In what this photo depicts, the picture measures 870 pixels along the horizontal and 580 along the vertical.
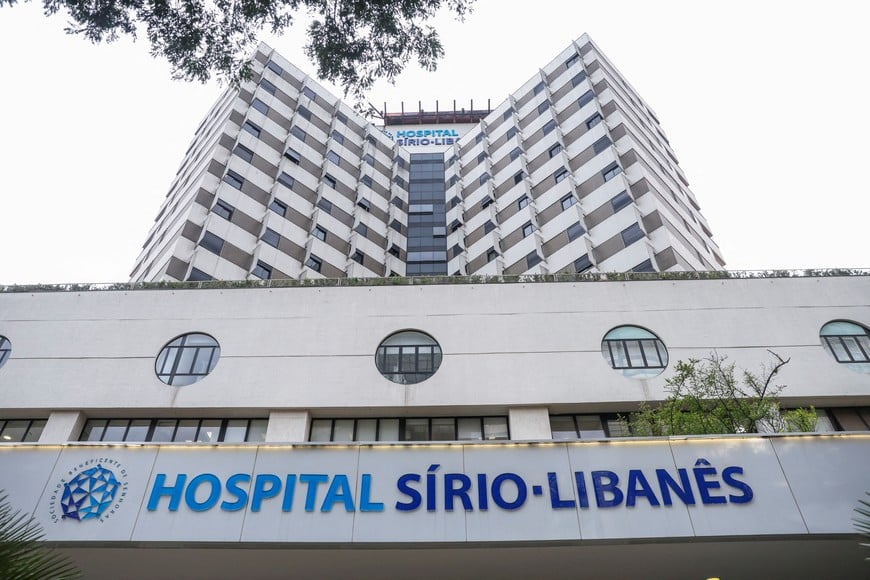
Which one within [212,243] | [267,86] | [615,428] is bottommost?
[615,428]

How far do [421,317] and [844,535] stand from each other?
11561mm

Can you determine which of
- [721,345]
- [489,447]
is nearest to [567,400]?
[489,447]

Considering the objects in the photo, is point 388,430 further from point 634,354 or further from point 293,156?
point 293,156

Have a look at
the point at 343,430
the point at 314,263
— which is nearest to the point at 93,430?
the point at 343,430

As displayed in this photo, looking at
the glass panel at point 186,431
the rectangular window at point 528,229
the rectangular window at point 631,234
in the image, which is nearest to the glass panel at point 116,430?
the glass panel at point 186,431

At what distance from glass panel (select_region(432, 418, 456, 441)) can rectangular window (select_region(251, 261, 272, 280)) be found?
15.0 metres

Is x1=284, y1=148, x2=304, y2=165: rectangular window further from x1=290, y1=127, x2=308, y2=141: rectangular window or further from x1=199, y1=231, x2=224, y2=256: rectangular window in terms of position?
x1=199, y1=231, x2=224, y2=256: rectangular window

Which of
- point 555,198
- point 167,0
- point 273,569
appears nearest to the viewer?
point 167,0

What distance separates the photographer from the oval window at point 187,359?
1684cm

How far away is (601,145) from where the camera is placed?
33.1m

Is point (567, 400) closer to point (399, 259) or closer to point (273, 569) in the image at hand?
point (273, 569)

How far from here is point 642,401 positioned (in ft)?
52.4

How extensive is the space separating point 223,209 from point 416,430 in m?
18.4

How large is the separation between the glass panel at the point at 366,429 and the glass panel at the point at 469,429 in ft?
7.95
